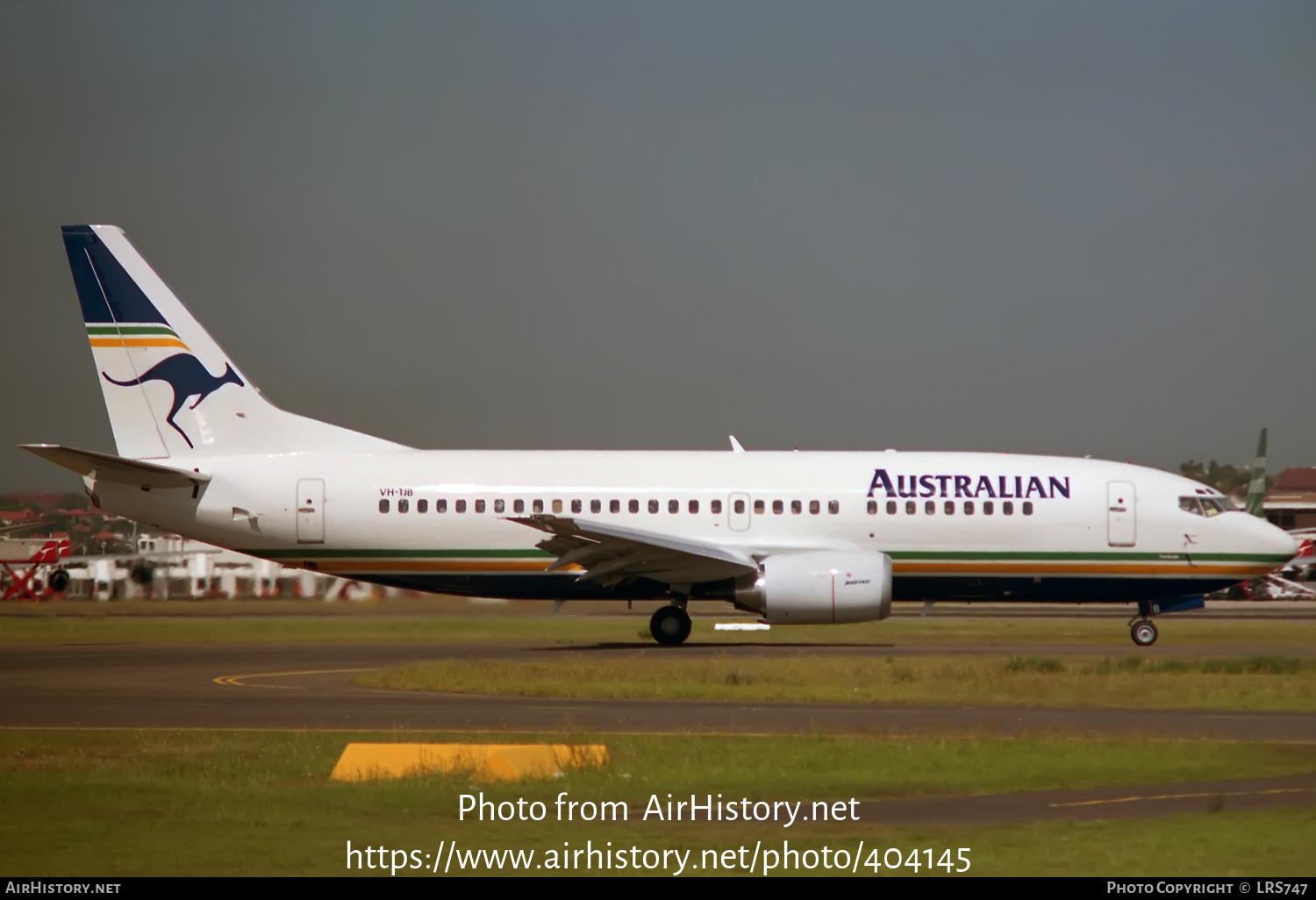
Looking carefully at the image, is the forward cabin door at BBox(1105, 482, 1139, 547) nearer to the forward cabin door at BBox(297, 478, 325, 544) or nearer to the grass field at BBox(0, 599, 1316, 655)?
the grass field at BBox(0, 599, 1316, 655)

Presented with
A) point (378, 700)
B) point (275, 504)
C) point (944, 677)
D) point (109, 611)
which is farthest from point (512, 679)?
point (109, 611)

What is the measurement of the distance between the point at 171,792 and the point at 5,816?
1401mm

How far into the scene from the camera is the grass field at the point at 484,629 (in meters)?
32.3

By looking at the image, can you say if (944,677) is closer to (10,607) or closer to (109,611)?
(109,611)

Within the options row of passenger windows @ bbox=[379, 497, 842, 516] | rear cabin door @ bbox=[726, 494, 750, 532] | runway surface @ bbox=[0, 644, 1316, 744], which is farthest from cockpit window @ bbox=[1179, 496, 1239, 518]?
runway surface @ bbox=[0, 644, 1316, 744]

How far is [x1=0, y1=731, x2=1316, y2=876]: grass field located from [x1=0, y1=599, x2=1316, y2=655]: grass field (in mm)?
16087

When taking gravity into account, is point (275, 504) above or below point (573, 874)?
above

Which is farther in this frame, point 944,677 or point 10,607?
point 10,607

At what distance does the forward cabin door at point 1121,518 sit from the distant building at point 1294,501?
56.2 m

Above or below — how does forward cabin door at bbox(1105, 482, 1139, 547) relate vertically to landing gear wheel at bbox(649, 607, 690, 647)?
above

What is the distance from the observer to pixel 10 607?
43438 millimetres

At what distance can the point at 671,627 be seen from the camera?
3066 centimetres

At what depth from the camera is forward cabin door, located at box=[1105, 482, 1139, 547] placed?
3133 cm

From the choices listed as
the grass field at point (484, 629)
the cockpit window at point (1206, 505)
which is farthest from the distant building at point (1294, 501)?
the cockpit window at point (1206, 505)
